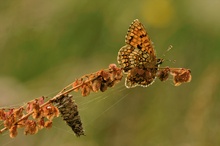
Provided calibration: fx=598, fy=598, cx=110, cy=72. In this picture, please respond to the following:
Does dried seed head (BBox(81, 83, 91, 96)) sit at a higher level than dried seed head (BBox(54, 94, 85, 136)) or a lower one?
higher

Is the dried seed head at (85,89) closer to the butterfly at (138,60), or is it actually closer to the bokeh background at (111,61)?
the butterfly at (138,60)

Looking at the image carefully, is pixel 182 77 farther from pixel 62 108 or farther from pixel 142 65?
pixel 62 108

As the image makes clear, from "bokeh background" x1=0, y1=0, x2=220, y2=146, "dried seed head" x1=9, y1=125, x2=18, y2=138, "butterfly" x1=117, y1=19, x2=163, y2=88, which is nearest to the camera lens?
"dried seed head" x1=9, y1=125, x2=18, y2=138

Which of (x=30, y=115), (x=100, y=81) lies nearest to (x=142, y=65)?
(x=100, y=81)

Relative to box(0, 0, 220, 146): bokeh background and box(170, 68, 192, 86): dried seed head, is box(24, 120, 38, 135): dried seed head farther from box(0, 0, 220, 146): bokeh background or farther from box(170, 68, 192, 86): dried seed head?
box(0, 0, 220, 146): bokeh background

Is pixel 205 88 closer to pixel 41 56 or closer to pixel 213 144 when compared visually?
pixel 213 144

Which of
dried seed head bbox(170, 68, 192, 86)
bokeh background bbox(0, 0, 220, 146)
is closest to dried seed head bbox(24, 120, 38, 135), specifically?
dried seed head bbox(170, 68, 192, 86)
